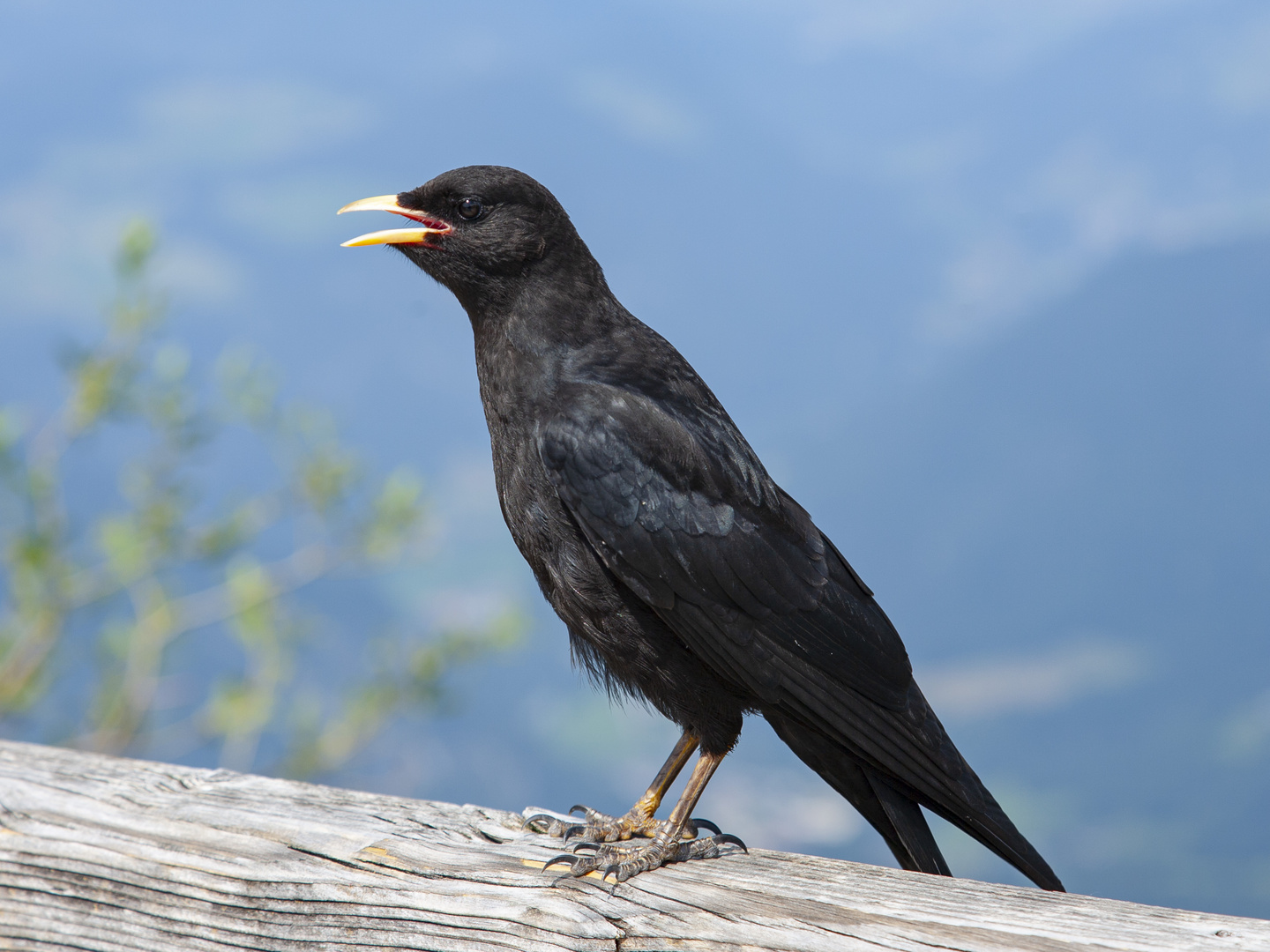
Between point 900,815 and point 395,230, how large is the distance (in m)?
1.89

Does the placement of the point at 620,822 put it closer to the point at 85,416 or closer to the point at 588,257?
the point at 588,257

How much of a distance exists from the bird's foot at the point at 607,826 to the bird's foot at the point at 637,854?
0.13 feet

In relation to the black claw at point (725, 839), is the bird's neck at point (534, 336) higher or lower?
higher

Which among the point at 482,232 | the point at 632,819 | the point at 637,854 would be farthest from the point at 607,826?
the point at 482,232

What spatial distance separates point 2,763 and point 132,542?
2294 mm

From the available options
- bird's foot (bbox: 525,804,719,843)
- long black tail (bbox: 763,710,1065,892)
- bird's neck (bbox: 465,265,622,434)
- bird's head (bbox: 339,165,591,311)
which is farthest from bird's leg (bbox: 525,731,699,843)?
bird's head (bbox: 339,165,591,311)

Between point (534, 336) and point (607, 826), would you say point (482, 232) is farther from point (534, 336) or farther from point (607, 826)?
point (607, 826)

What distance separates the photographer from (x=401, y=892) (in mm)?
2123

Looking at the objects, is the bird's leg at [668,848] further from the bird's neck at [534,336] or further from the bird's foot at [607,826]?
the bird's neck at [534,336]

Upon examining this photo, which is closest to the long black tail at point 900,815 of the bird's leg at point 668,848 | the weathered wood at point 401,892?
the bird's leg at point 668,848

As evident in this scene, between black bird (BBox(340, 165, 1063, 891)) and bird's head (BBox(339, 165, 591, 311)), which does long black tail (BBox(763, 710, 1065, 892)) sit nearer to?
black bird (BBox(340, 165, 1063, 891))

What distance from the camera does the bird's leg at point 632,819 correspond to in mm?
2559

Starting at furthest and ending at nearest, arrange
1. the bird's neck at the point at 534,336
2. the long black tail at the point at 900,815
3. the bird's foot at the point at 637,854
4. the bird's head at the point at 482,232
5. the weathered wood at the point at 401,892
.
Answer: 1. the bird's head at the point at 482,232
2. the bird's neck at the point at 534,336
3. the long black tail at the point at 900,815
4. the bird's foot at the point at 637,854
5. the weathered wood at the point at 401,892

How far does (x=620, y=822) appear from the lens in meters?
2.62
